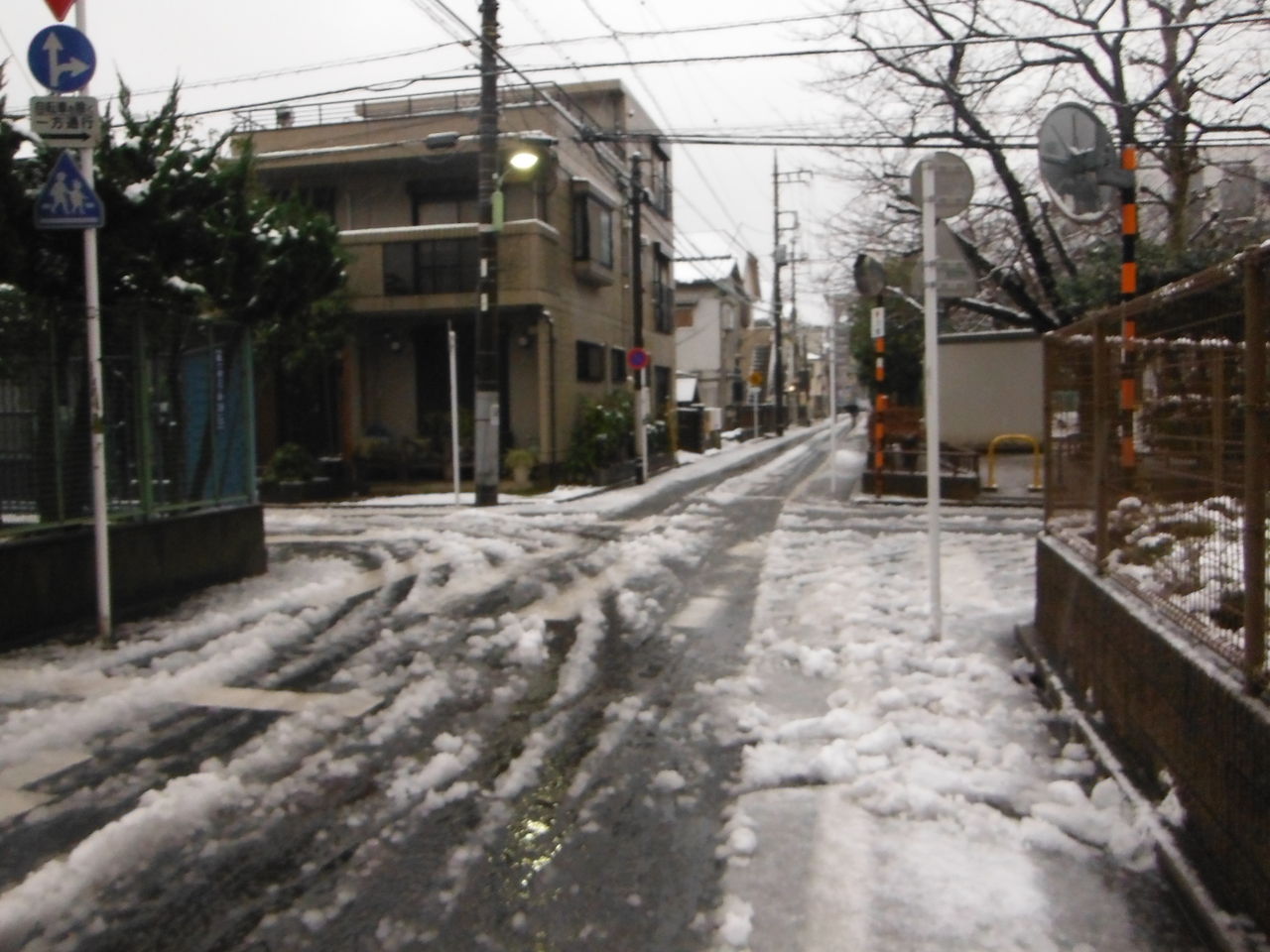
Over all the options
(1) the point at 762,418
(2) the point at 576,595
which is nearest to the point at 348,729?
(2) the point at 576,595

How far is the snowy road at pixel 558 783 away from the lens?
340 centimetres

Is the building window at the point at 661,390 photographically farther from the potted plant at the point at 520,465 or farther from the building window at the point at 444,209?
the building window at the point at 444,209

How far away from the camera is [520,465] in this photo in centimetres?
2097

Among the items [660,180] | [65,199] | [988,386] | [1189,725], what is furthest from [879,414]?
[660,180]

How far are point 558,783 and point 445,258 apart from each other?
18218 millimetres

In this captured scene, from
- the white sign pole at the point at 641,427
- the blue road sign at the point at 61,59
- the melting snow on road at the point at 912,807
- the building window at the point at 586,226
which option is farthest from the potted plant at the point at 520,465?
the blue road sign at the point at 61,59

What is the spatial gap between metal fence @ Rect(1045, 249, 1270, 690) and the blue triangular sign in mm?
6243

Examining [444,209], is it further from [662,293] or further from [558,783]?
[558,783]

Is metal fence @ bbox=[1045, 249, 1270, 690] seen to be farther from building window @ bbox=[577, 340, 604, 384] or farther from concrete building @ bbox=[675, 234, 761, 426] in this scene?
concrete building @ bbox=[675, 234, 761, 426]

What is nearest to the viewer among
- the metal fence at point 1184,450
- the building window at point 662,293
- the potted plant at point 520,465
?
the metal fence at point 1184,450

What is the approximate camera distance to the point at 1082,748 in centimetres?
478

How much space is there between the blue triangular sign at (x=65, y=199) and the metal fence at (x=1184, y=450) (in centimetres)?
624

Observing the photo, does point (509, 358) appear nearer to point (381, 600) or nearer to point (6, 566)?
point (381, 600)

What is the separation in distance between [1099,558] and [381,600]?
18.7 ft
